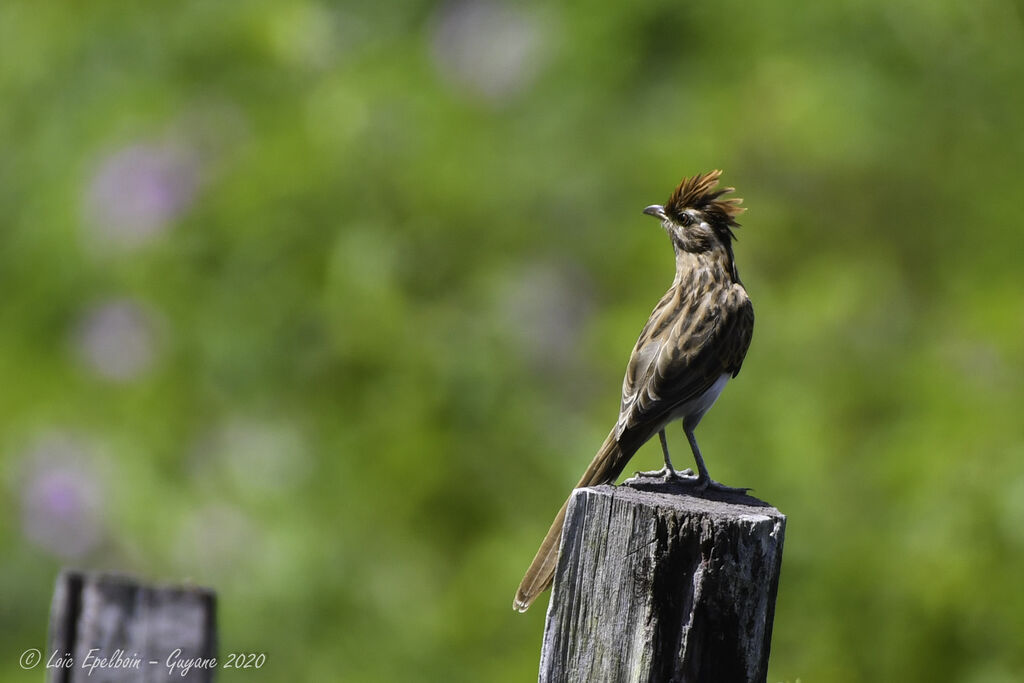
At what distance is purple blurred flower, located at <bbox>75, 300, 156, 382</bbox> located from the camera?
9.05m

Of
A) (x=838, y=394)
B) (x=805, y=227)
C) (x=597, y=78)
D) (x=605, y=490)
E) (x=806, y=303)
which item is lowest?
(x=605, y=490)

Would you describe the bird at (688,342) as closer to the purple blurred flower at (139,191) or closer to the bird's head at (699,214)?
the bird's head at (699,214)

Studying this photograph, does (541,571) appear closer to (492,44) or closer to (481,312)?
(481,312)

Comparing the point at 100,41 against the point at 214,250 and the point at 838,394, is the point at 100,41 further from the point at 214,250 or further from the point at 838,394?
the point at 838,394

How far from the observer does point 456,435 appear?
8422 mm

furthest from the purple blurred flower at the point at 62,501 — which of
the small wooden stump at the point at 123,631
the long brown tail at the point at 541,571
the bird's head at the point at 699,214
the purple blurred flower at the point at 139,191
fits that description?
the long brown tail at the point at 541,571

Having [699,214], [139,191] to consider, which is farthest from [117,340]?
[699,214]

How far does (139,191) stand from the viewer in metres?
9.47

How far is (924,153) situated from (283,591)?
5.32m

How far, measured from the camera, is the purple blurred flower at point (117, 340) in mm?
9055

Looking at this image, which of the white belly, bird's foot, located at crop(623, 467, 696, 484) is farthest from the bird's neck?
bird's foot, located at crop(623, 467, 696, 484)

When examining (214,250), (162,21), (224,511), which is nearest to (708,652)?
(224,511)

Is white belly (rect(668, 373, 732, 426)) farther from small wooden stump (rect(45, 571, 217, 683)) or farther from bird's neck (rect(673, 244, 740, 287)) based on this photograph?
small wooden stump (rect(45, 571, 217, 683))

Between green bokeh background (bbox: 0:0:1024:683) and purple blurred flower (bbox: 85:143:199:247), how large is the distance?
2 centimetres
